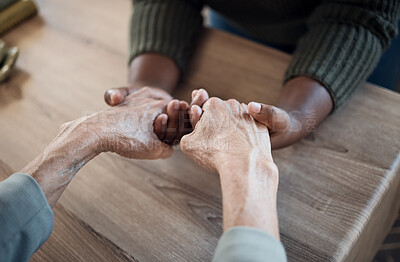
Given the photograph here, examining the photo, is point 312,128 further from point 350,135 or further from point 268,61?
point 268,61

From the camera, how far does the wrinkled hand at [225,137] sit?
61 centimetres

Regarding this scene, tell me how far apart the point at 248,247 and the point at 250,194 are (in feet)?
0.31

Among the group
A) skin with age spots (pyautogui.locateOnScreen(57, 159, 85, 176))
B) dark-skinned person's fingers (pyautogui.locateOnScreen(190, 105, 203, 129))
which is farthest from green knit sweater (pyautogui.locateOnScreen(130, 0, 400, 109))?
skin with age spots (pyautogui.locateOnScreen(57, 159, 85, 176))

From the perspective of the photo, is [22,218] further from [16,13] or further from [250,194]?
[16,13]

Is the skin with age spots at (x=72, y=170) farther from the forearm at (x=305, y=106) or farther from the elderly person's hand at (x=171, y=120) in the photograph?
the forearm at (x=305, y=106)

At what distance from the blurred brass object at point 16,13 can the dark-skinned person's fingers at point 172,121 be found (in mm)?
614

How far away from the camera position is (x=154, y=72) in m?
0.87

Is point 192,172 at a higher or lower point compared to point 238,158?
lower

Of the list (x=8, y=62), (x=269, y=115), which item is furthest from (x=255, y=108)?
(x=8, y=62)

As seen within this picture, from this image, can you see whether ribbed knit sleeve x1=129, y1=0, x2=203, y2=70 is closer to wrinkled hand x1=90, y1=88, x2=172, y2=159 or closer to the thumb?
wrinkled hand x1=90, y1=88, x2=172, y2=159

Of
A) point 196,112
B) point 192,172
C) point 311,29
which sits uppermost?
point 311,29

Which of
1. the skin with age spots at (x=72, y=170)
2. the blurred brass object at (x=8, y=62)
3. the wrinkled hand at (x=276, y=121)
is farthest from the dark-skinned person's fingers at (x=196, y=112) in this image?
the blurred brass object at (x=8, y=62)

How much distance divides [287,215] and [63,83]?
2.00 ft

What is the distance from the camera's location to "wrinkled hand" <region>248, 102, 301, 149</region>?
2.12 ft
